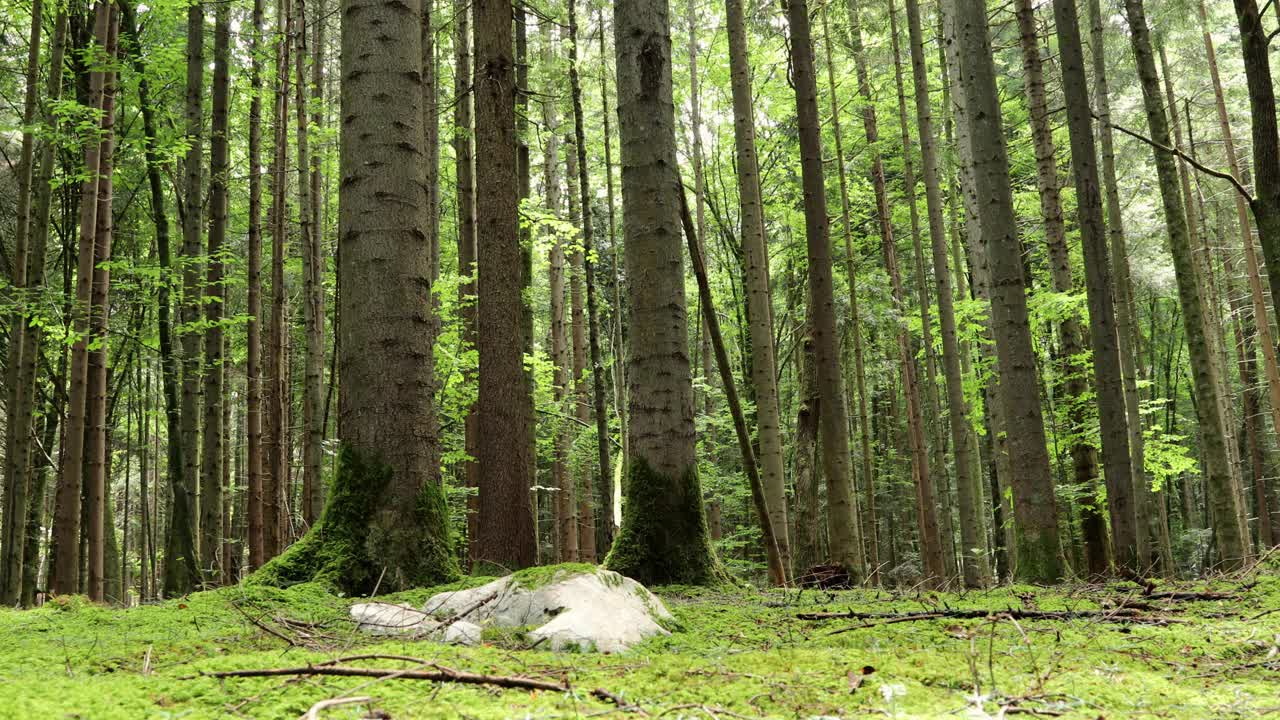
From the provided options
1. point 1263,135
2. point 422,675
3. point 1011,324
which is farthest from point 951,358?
point 422,675

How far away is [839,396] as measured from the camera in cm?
779

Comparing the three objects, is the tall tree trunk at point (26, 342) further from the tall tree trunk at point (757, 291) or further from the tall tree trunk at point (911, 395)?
the tall tree trunk at point (911, 395)

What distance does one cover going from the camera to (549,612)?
3154 millimetres

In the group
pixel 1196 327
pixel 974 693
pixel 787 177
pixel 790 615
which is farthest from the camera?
pixel 787 177

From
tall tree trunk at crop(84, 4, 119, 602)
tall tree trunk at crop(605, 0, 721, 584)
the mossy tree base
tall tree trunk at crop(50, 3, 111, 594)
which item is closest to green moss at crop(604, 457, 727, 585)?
tall tree trunk at crop(605, 0, 721, 584)

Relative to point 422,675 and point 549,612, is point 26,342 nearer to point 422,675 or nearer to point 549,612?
point 549,612

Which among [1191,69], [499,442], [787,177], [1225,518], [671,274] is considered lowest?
[1225,518]

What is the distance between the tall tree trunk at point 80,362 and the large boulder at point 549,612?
7626mm

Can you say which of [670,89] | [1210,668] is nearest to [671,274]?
[670,89]

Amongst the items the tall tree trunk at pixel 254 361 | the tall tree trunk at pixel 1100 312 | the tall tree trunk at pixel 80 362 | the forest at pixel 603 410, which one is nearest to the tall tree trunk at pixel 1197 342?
the forest at pixel 603 410

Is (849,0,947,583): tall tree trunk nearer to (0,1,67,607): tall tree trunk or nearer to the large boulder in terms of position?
the large boulder

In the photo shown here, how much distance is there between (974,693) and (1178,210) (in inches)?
382

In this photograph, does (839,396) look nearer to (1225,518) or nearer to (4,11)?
(1225,518)

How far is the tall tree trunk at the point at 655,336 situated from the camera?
5379mm
